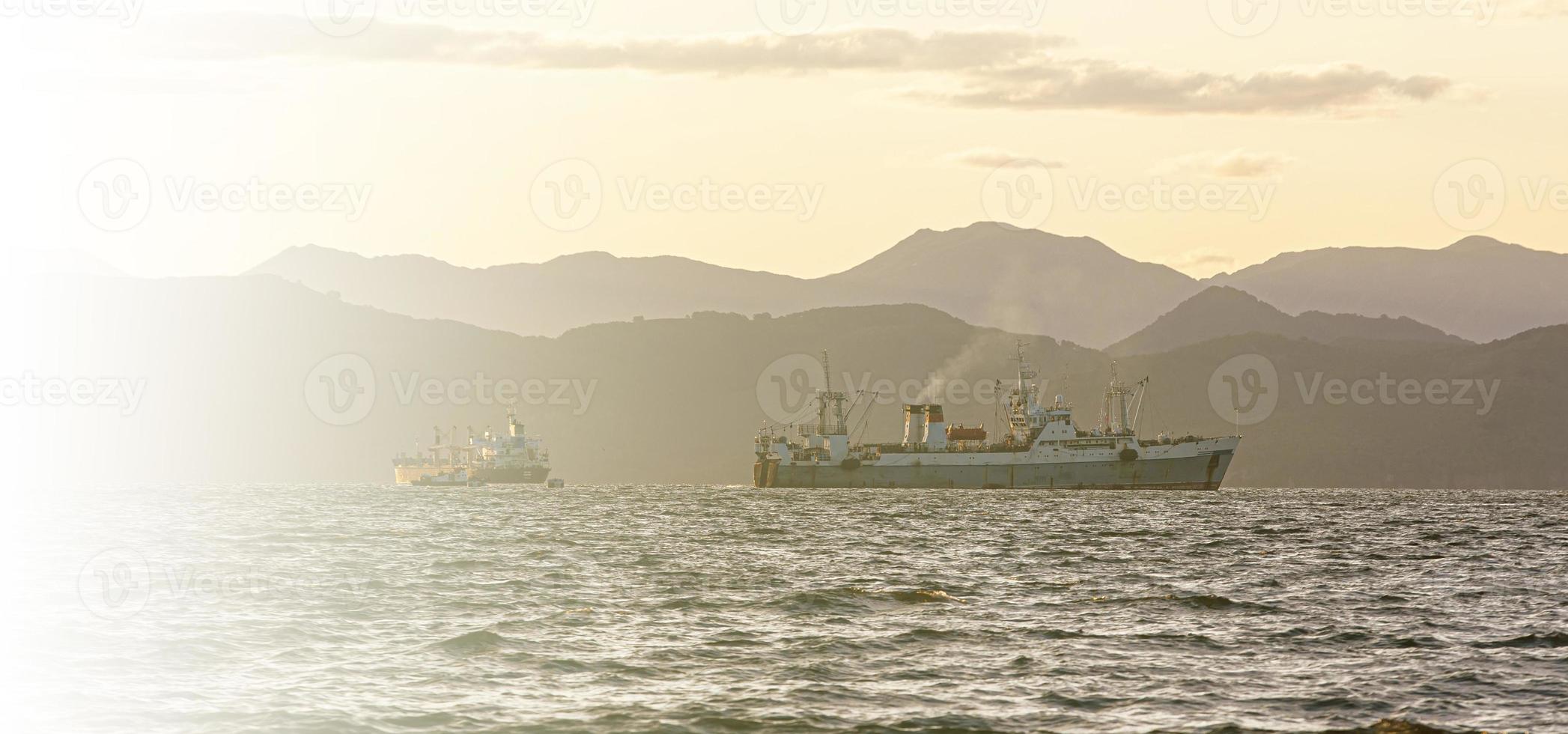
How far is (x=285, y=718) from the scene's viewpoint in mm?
26766

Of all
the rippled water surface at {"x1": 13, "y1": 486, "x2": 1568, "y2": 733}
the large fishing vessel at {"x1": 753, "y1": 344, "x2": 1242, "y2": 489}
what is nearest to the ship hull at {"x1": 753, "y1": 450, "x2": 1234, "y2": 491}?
the large fishing vessel at {"x1": 753, "y1": 344, "x2": 1242, "y2": 489}

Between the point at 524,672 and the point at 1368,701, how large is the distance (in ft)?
55.7

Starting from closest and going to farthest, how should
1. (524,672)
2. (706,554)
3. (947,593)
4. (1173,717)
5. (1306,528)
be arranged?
1. (1173,717)
2. (524,672)
3. (947,593)
4. (706,554)
5. (1306,528)

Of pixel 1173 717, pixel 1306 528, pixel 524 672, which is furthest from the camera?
pixel 1306 528

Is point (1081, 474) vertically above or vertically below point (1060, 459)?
below

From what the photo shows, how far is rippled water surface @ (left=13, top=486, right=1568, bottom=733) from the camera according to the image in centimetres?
2733

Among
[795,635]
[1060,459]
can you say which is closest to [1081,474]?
[1060,459]

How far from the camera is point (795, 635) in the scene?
3675 centimetres

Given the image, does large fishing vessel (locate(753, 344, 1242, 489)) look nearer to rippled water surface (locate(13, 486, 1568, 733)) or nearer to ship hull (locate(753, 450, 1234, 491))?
ship hull (locate(753, 450, 1234, 491))

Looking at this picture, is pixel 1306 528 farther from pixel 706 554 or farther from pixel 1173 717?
pixel 1173 717

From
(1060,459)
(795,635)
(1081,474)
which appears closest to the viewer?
(795,635)

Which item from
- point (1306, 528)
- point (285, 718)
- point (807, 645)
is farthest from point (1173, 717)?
point (1306, 528)

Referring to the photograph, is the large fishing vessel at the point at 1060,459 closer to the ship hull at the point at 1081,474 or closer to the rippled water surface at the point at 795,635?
the ship hull at the point at 1081,474

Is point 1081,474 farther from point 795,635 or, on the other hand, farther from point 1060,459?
point 795,635
